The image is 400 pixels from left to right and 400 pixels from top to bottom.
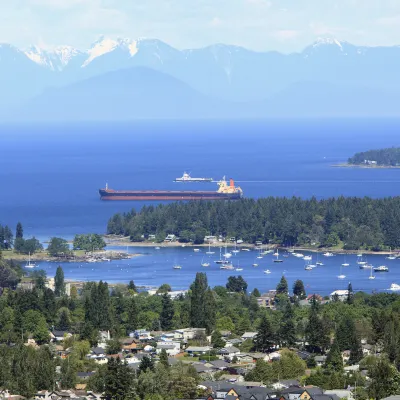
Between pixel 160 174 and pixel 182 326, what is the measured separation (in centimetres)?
7293

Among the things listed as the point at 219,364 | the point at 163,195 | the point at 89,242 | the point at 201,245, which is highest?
the point at 163,195

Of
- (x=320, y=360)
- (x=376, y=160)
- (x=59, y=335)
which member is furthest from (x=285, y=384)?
(x=376, y=160)

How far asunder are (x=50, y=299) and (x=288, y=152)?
104641 millimetres

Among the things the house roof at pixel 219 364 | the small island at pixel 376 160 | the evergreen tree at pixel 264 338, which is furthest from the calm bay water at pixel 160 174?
the house roof at pixel 219 364

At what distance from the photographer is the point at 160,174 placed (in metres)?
109

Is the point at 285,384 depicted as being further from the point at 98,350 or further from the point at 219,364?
the point at 98,350

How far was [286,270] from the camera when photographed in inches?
2083

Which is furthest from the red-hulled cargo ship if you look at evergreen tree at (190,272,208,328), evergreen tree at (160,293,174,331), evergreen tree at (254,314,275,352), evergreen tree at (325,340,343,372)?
evergreen tree at (325,340,343,372)

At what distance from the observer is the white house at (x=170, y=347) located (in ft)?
104

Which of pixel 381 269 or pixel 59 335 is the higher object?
pixel 381 269

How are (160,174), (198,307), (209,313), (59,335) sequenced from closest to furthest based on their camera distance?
(59,335), (209,313), (198,307), (160,174)

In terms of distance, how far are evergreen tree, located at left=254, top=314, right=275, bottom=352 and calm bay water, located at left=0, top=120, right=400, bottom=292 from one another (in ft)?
49.3

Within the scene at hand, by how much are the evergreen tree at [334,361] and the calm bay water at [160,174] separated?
1763cm

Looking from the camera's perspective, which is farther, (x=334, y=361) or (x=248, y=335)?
(x=248, y=335)
